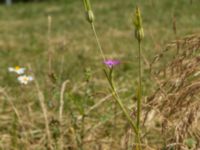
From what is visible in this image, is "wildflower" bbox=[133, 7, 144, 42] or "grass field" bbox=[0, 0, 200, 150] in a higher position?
"grass field" bbox=[0, 0, 200, 150]

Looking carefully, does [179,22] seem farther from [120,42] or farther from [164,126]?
[164,126]

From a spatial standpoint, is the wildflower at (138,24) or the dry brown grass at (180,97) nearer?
the wildflower at (138,24)

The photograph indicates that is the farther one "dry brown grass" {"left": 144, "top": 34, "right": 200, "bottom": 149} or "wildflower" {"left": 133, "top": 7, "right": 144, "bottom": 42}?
"dry brown grass" {"left": 144, "top": 34, "right": 200, "bottom": 149}

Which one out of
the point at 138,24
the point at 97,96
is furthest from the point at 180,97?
the point at 97,96

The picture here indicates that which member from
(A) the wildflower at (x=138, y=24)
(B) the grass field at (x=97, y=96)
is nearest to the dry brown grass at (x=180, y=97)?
(B) the grass field at (x=97, y=96)

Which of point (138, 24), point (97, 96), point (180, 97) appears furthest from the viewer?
point (97, 96)

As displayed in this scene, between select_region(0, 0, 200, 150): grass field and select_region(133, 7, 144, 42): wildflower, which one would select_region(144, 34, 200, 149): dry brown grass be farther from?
select_region(133, 7, 144, 42): wildflower

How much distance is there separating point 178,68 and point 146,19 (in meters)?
7.22

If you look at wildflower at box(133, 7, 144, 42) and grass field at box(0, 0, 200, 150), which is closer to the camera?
wildflower at box(133, 7, 144, 42)

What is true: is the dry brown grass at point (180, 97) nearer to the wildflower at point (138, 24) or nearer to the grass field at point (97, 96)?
the grass field at point (97, 96)

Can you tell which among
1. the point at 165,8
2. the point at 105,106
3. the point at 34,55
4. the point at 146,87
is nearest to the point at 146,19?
the point at 165,8

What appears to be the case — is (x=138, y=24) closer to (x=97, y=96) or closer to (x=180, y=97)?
(x=180, y=97)

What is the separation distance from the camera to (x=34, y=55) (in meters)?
5.78

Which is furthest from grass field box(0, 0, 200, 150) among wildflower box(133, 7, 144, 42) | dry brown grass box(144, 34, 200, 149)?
wildflower box(133, 7, 144, 42)
